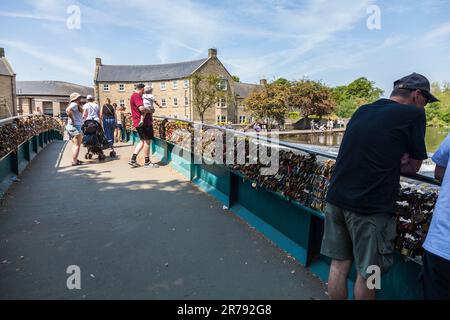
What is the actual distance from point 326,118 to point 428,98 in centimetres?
6607

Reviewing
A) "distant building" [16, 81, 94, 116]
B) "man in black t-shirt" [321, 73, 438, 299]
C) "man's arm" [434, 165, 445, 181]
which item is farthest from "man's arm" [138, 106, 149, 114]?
"distant building" [16, 81, 94, 116]

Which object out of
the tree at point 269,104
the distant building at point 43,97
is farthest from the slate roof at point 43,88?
the tree at point 269,104

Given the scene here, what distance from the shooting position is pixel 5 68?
2146 inches

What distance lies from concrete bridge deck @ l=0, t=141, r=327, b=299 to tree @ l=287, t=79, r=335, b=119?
167 ft

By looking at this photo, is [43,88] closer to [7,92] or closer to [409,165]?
[7,92]

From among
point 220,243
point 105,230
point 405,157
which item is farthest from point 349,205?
point 105,230

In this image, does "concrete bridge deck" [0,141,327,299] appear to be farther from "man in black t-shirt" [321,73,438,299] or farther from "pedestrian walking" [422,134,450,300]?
"pedestrian walking" [422,134,450,300]

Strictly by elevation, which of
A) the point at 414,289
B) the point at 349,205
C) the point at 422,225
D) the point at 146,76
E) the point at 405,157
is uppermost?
the point at 146,76

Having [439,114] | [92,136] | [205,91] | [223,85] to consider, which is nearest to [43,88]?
[205,91]

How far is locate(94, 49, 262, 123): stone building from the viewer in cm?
6003

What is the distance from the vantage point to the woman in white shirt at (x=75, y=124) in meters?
8.19

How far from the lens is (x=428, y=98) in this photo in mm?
2273

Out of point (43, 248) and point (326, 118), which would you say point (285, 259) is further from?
point (326, 118)

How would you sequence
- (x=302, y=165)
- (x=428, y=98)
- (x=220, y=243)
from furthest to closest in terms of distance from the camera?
(x=220, y=243) < (x=302, y=165) < (x=428, y=98)
